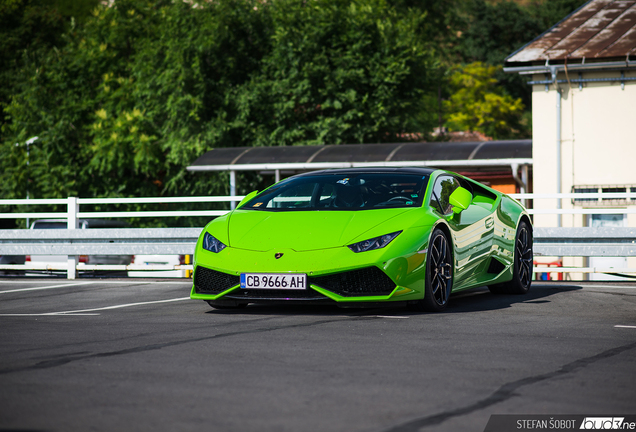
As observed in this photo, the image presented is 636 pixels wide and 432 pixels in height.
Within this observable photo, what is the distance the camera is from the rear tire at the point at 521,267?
372 inches

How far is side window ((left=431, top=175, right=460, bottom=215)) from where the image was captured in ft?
26.4

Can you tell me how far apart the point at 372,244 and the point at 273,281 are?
0.85m

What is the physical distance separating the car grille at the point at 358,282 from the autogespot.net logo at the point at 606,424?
3.50 m

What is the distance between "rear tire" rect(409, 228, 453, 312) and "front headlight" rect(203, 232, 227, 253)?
1727mm

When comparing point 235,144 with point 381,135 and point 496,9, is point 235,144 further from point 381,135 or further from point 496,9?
point 496,9

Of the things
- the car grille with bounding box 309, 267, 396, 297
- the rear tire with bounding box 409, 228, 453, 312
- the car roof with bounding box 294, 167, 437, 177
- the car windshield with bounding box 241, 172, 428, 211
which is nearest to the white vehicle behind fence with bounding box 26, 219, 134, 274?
the car windshield with bounding box 241, 172, 428, 211

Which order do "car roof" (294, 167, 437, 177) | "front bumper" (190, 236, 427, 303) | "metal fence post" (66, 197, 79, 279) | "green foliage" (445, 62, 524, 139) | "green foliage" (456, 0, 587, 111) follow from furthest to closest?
"green foliage" (456, 0, 587, 111) < "green foliage" (445, 62, 524, 139) < "metal fence post" (66, 197, 79, 279) < "car roof" (294, 167, 437, 177) < "front bumper" (190, 236, 427, 303)

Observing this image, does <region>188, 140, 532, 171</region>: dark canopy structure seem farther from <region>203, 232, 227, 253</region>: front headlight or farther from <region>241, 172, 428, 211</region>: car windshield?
<region>203, 232, 227, 253</region>: front headlight

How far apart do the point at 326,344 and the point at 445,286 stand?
2.44 metres

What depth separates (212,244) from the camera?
753 centimetres

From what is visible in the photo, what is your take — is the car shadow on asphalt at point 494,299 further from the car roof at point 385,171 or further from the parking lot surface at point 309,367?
the car roof at point 385,171

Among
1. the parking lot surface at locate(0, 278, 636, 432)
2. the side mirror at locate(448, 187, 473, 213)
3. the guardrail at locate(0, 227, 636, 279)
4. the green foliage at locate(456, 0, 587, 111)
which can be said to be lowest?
the guardrail at locate(0, 227, 636, 279)

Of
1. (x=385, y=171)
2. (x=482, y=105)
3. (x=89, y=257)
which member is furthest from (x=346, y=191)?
(x=482, y=105)

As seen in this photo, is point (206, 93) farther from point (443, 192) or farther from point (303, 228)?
point (303, 228)
